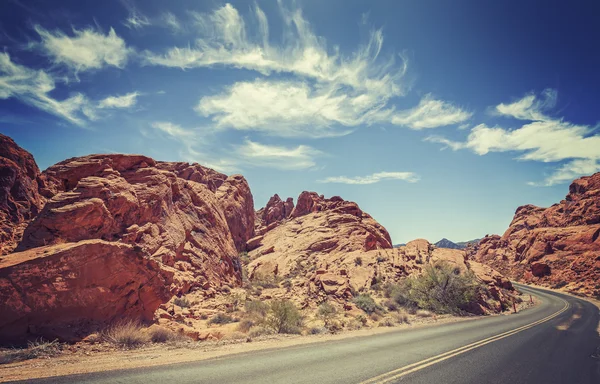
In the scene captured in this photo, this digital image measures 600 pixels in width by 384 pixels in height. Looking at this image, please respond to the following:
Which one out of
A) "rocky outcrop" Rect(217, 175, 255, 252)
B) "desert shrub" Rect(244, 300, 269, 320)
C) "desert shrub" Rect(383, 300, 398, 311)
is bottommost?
"desert shrub" Rect(383, 300, 398, 311)

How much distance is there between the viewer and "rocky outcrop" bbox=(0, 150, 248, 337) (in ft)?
25.4

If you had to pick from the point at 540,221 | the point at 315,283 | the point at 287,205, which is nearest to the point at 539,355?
the point at 315,283

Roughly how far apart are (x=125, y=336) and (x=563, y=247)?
71.6 metres

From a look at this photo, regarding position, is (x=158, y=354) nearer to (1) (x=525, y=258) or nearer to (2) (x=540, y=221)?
(1) (x=525, y=258)

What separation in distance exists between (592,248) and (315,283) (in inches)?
2180

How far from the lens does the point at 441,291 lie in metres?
20.4

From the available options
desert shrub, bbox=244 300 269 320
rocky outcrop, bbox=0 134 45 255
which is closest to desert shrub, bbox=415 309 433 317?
desert shrub, bbox=244 300 269 320

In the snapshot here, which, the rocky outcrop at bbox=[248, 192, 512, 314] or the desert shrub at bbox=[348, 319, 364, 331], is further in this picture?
the rocky outcrop at bbox=[248, 192, 512, 314]

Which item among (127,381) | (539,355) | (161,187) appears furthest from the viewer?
(161,187)

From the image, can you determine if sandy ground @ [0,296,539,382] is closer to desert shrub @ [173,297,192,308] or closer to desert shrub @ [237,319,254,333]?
desert shrub @ [237,319,254,333]

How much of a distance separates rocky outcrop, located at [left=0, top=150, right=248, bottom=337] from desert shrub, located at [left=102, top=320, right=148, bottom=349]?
661mm

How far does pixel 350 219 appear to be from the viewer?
4681cm

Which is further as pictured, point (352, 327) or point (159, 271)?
point (352, 327)

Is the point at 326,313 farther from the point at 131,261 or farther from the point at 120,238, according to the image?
the point at 120,238
